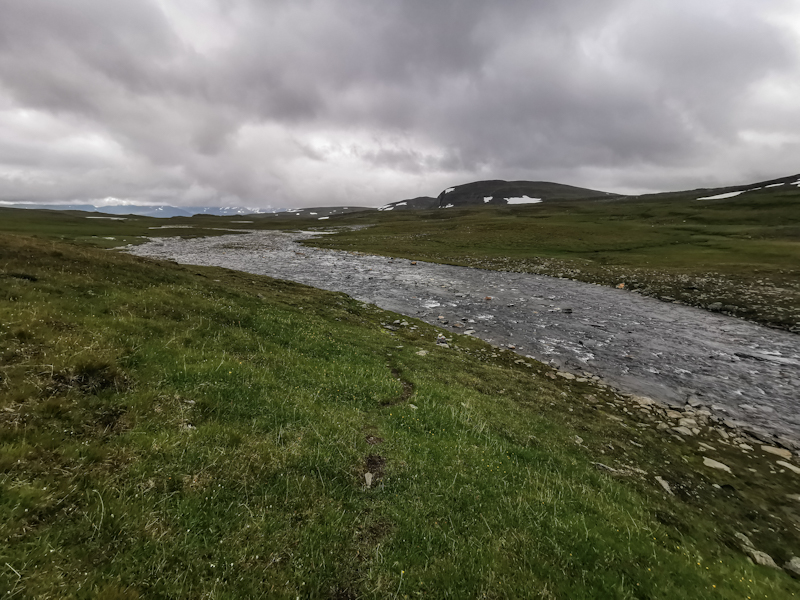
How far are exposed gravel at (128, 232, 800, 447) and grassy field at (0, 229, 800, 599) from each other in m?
4.44

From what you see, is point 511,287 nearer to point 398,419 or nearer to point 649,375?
point 649,375

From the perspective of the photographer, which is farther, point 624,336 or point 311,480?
point 624,336

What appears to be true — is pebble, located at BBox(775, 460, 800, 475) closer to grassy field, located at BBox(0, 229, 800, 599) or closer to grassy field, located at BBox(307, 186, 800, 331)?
grassy field, located at BBox(0, 229, 800, 599)

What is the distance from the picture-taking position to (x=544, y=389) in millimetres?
17812

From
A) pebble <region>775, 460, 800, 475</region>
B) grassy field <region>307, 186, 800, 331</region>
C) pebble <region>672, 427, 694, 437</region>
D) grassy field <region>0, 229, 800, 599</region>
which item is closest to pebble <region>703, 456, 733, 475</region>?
grassy field <region>0, 229, 800, 599</region>

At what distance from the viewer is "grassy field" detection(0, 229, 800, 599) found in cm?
558

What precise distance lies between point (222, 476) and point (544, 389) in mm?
15122

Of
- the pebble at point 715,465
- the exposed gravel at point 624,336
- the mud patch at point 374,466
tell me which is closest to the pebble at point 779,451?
the exposed gravel at point 624,336

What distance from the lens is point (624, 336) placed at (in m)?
27.1

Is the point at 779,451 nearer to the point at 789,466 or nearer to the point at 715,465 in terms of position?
the point at 789,466

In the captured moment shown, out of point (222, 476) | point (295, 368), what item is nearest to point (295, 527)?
point (222, 476)

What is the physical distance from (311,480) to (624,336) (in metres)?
27.0

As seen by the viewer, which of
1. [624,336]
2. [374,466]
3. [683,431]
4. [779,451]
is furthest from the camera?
[624,336]

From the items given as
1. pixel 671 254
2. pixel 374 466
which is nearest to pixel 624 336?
pixel 374 466
